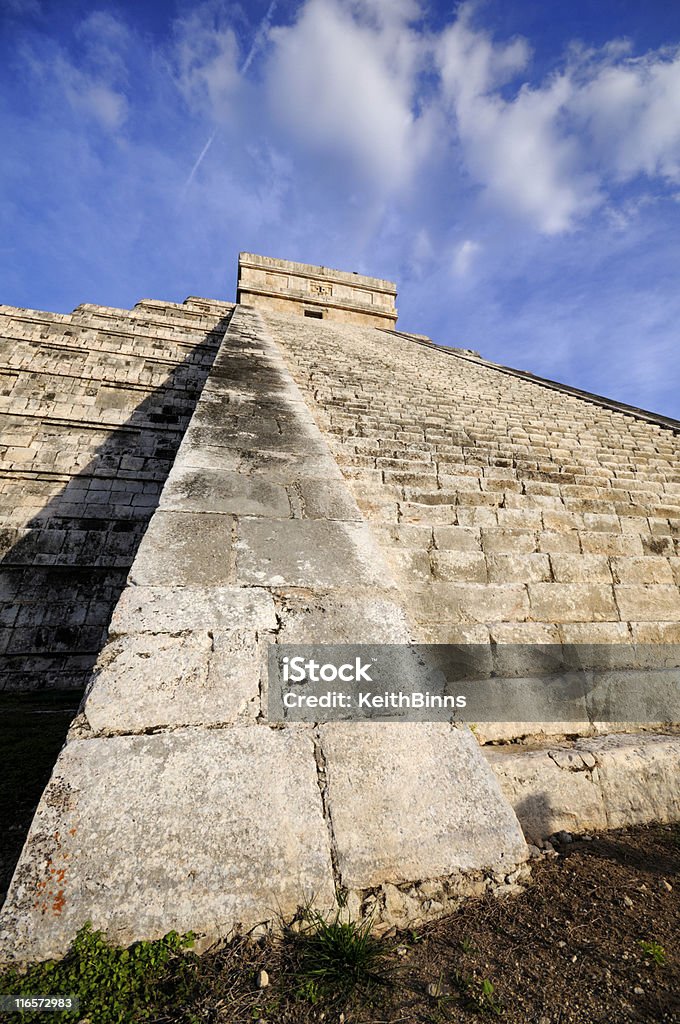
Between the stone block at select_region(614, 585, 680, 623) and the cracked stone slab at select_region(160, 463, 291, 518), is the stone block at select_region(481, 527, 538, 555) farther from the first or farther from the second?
the cracked stone slab at select_region(160, 463, 291, 518)

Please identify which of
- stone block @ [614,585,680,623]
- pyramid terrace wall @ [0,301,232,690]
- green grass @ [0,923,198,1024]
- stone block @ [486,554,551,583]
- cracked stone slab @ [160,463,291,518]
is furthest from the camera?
pyramid terrace wall @ [0,301,232,690]

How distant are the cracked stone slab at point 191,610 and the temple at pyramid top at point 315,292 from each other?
63.3ft

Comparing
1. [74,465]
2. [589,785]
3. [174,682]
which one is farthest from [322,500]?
[74,465]

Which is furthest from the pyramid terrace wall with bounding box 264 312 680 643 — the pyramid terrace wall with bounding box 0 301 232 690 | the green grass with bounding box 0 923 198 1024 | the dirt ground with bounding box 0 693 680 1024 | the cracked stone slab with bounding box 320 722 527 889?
the pyramid terrace wall with bounding box 0 301 232 690

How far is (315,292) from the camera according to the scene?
20172 mm

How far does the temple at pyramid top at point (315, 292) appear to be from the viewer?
753 inches

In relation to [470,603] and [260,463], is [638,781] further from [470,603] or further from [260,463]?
[260,463]

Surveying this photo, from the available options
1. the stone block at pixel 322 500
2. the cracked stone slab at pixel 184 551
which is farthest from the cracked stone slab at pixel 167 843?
the stone block at pixel 322 500

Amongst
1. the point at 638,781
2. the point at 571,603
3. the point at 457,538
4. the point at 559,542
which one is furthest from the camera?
the point at 559,542

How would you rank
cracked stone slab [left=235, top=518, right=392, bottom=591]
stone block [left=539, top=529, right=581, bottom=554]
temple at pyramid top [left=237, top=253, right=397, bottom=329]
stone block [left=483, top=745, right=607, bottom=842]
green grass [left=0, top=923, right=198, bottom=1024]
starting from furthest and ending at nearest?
temple at pyramid top [left=237, top=253, right=397, bottom=329] → stone block [left=539, top=529, right=581, bottom=554] → cracked stone slab [left=235, top=518, right=392, bottom=591] → stone block [left=483, top=745, right=607, bottom=842] → green grass [left=0, top=923, right=198, bottom=1024]

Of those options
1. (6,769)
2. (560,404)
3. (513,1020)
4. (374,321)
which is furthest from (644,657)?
(374,321)

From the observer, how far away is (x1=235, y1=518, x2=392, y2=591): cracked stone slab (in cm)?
258

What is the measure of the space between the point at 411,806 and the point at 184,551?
1.75 meters

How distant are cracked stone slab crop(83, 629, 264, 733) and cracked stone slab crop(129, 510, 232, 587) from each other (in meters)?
0.40
